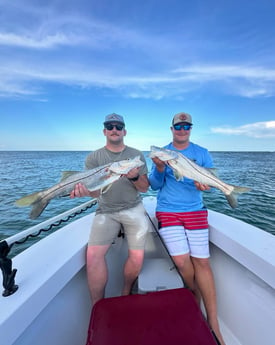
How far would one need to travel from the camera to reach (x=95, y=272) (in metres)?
1.99

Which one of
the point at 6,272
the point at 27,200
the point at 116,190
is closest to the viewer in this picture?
the point at 6,272

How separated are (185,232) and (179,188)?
59 cm

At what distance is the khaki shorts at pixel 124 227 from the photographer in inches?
85.6

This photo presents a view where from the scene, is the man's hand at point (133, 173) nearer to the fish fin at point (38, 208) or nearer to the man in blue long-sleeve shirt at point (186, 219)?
the man in blue long-sleeve shirt at point (186, 219)

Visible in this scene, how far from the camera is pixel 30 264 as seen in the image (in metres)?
1.57

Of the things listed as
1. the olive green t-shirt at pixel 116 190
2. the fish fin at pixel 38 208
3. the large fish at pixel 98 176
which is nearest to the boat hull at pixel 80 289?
the fish fin at pixel 38 208

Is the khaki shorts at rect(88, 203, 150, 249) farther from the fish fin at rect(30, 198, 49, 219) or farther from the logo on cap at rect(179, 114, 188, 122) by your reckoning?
the logo on cap at rect(179, 114, 188, 122)

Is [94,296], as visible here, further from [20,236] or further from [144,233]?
[20,236]

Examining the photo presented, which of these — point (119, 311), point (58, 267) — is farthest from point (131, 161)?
point (119, 311)

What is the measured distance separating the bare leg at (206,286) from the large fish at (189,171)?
0.85m

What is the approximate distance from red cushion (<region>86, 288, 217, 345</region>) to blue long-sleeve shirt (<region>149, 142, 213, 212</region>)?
43.4 inches

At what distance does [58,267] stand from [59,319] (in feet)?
1.85

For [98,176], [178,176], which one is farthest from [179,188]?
[98,176]

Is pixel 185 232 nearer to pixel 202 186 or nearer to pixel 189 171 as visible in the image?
pixel 202 186
